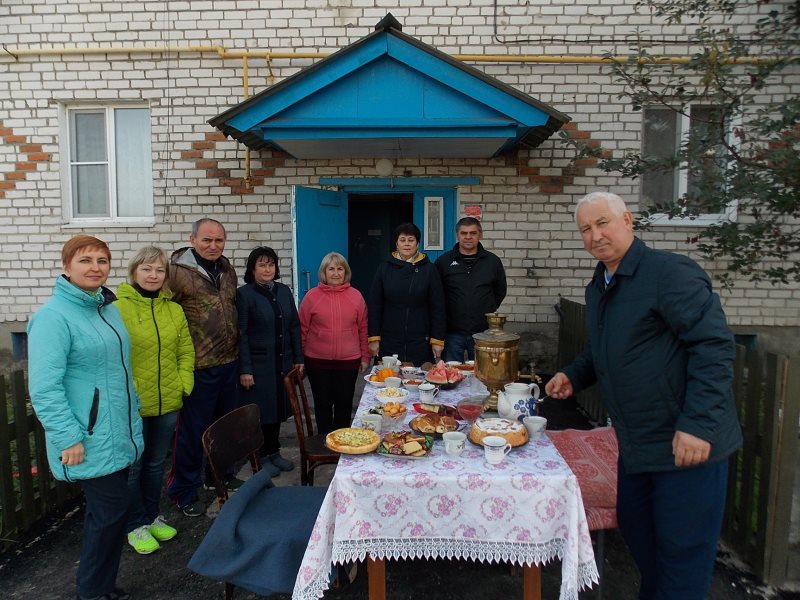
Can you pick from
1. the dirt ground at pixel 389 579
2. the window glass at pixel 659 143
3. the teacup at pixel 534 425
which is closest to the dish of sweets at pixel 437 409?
the teacup at pixel 534 425

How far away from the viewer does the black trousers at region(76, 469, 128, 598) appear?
235 centimetres

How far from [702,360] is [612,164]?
3.51 meters

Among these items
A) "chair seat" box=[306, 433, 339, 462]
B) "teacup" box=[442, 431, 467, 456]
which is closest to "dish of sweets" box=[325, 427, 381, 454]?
"teacup" box=[442, 431, 467, 456]

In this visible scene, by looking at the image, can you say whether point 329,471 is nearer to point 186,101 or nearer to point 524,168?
point 524,168

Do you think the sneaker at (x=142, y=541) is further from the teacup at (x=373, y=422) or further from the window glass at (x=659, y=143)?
the window glass at (x=659, y=143)

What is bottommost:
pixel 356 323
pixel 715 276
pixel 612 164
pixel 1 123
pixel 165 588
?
pixel 165 588

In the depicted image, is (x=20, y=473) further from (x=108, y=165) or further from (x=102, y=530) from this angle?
(x=108, y=165)

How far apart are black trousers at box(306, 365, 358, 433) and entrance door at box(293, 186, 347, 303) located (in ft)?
6.28

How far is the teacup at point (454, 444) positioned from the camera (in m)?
2.15

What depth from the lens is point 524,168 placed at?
6043 millimetres

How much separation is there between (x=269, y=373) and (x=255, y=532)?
166 cm

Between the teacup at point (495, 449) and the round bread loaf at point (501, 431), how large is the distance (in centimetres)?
6

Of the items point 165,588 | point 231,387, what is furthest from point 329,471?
point 165,588

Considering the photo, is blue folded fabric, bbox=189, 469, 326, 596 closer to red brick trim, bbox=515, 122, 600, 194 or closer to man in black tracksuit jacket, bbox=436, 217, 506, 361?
man in black tracksuit jacket, bbox=436, 217, 506, 361
